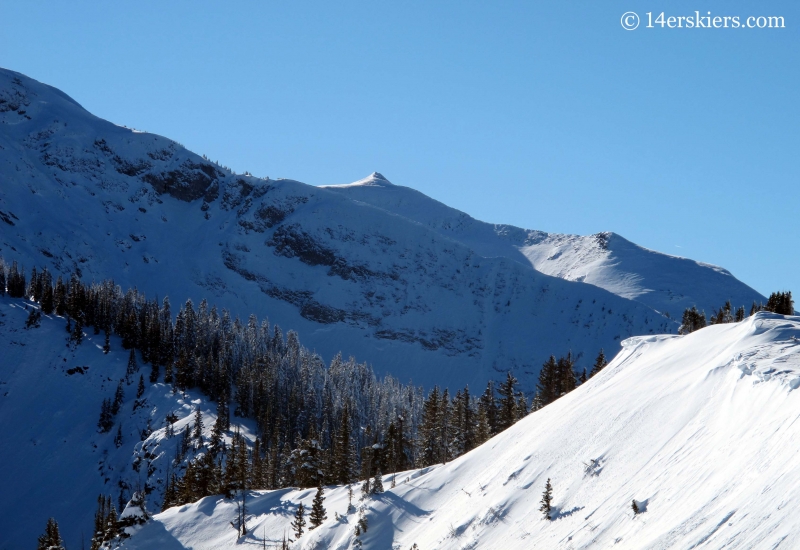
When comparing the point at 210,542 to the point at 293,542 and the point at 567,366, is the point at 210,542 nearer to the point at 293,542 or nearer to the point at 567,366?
the point at 293,542

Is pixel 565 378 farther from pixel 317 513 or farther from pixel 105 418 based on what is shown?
pixel 105 418

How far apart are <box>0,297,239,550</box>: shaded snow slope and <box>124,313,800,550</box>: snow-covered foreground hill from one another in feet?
181

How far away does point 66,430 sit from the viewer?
104 m

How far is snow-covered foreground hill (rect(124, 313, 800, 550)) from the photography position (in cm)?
2181

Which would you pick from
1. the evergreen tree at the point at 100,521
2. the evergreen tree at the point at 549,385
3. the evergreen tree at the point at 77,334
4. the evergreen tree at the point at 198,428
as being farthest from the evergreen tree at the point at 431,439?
the evergreen tree at the point at 77,334

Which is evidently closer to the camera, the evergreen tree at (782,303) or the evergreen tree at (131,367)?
the evergreen tree at (782,303)

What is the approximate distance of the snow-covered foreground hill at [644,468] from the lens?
71.6 ft

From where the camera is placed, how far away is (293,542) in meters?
45.9

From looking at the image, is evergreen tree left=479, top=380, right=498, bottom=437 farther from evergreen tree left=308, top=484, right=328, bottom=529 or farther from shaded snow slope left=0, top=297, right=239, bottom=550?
shaded snow slope left=0, top=297, right=239, bottom=550

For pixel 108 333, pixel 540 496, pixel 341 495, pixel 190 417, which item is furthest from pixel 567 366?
pixel 108 333

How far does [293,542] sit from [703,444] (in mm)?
28624

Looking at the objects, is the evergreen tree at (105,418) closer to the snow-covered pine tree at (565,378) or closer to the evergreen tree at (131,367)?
the evergreen tree at (131,367)

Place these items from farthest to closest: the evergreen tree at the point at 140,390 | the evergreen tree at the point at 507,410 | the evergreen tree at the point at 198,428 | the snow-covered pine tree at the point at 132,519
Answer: the evergreen tree at the point at 140,390 → the evergreen tree at the point at 198,428 → the evergreen tree at the point at 507,410 → the snow-covered pine tree at the point at 132,519

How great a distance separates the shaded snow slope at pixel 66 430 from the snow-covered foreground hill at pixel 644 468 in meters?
55.2
